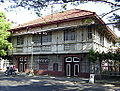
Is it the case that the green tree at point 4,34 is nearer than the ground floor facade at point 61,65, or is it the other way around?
the ground floor facade at point 61,65

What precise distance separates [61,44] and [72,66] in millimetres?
3105

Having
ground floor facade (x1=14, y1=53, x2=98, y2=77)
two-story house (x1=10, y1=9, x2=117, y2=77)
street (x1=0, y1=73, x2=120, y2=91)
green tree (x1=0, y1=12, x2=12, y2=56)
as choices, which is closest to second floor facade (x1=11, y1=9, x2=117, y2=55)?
two-story house (x1=10, y1=9, x2=117, y2=77)

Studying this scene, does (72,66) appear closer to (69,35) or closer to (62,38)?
(62,38)

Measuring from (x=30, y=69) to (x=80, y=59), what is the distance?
8455 millimetres

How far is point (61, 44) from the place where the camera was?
20.5 m

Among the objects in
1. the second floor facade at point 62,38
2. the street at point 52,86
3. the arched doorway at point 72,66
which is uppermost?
the second floor facade at point 62,38

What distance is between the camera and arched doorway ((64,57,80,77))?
64.6 ft

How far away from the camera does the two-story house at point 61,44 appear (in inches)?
739

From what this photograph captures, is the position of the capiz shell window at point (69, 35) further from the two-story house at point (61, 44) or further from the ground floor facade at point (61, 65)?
the ground floor facade at point (61, 65)

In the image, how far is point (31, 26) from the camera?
23.6 metres

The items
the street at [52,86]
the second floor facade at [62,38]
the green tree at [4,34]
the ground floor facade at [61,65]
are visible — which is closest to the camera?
the street at [52,86]

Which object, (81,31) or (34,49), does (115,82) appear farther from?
(34,49)

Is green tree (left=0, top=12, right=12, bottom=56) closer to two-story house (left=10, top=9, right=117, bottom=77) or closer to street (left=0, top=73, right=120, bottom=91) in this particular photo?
two-story house (left=10, top=9, right=117, bottom=77)

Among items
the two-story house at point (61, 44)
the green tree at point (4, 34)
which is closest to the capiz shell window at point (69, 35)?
the two-story house at point (61, 44)
